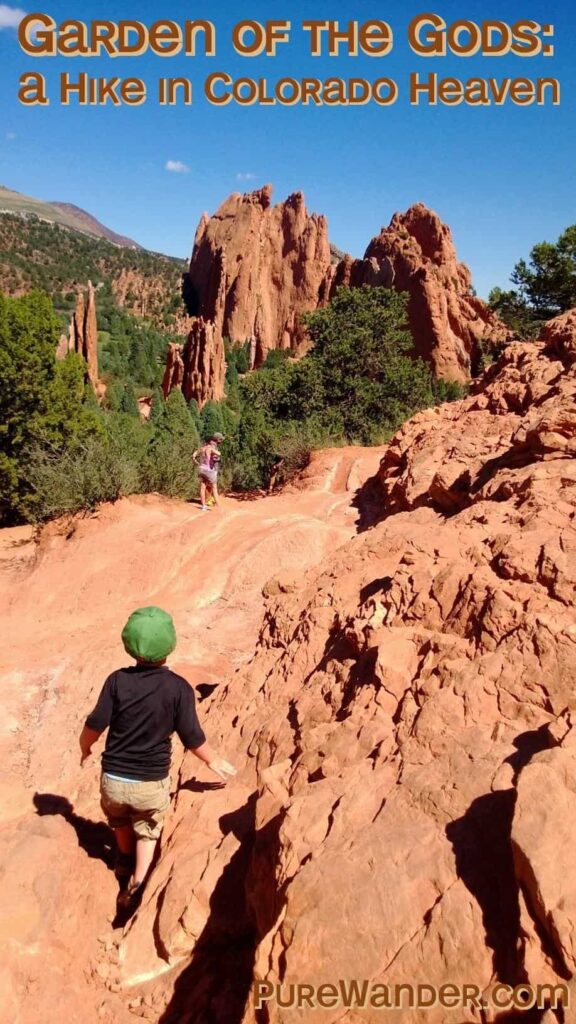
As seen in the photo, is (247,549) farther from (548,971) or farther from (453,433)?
(548,971)

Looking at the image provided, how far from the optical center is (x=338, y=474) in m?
12.2

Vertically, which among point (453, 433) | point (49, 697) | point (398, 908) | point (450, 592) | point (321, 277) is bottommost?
point (49, 697)

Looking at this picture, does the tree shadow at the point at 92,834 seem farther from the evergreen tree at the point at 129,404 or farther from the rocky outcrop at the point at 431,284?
the rocky outcrop at the point at 431,284

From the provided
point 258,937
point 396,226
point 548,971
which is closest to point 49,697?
point 258,937

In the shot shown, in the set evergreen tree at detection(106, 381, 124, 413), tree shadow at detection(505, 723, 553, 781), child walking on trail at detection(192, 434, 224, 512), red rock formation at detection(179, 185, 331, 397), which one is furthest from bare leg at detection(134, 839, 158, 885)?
red rock formation at detection(179, 185, 331, 397)

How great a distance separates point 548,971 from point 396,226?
64661mm

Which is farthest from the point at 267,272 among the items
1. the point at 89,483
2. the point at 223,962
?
the point at 223,962

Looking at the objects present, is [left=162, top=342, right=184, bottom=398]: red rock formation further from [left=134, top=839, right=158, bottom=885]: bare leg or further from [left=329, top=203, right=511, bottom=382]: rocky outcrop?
[left=134, top=839, right=158, bottom=885]: bare leg

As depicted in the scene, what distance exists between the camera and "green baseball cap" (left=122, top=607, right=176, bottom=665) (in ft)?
9.91

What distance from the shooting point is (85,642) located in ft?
23.7

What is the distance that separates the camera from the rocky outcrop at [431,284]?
1981 inches

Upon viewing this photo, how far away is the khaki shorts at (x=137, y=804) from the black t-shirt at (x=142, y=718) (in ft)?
0.16

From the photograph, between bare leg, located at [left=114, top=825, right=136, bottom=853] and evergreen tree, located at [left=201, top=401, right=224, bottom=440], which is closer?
bare leg, located at [left=114, top=825, right=136, bottom=853]

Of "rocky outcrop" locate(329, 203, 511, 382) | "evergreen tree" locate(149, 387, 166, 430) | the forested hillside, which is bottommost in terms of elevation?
"evergreen tree" locate(149, 387, 166, 430)
